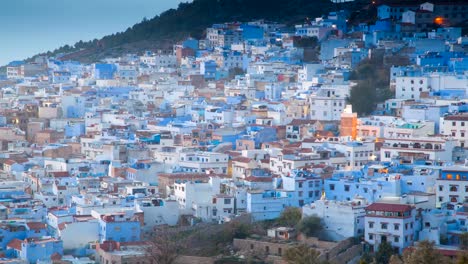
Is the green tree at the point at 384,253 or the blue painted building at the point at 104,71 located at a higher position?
the blue painted building at the point at 104,71

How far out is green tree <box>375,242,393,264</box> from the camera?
18.4 meters

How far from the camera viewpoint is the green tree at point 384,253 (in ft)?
60.3

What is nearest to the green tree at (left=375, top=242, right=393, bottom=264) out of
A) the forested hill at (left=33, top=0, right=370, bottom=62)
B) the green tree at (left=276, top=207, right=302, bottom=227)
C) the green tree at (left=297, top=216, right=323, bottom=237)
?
the green tree at (left=297, top=216, right=323, bottom=237)

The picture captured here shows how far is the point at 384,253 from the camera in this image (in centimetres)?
1848

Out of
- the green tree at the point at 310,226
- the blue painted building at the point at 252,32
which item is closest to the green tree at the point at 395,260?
the green tree at the point at 310,226

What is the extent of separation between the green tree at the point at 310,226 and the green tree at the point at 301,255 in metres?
1.27

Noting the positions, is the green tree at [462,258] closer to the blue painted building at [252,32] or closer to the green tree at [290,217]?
the green tree at [290,217]

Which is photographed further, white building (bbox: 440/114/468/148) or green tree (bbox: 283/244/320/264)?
white building (bbox: 440/114/468/148)

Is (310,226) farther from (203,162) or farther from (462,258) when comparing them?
(203,162)

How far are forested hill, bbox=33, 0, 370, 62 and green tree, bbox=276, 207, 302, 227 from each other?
2396 cm

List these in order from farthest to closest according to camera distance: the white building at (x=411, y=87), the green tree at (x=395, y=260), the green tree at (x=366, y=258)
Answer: the white building at (x=411, y=87) → the green tree at (x=366, y=258) → the green tree at (x=395, y=260)

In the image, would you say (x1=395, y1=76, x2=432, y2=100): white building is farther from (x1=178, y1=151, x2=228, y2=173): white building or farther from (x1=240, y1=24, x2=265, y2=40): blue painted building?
(x1=240, y1=24, x2=265, y2=40): blue painted building

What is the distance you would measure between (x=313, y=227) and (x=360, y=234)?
2.43ft

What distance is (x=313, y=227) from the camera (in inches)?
768
